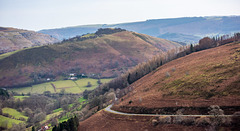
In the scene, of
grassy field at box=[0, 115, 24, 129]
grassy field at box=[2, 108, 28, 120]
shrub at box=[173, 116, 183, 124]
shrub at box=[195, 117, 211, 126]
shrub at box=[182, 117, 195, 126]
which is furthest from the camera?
grassy field at box=[2, 108, 28, 120]

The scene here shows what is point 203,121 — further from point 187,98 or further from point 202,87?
point 202,87

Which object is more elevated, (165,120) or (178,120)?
(178,120)

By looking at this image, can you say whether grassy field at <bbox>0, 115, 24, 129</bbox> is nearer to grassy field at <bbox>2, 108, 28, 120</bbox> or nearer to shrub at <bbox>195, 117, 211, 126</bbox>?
grassy field at <bbox>2, 108, 28, 120</bbox>

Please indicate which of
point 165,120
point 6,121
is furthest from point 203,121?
point 6,121

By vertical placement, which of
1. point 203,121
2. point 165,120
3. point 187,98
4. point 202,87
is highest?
point 202,87

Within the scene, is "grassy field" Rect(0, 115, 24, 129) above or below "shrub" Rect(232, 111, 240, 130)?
below

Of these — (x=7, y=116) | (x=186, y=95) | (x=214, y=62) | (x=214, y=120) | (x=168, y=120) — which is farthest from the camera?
(x=7, y=116)

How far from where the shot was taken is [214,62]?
10538cm

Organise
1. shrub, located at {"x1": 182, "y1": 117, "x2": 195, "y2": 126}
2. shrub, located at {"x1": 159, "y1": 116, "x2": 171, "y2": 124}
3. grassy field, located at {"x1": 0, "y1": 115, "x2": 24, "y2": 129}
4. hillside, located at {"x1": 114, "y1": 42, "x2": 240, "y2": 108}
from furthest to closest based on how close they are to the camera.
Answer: grassy field, located at {"x1": 0, "y1": 115, "x2": 24, "y2": 129}
hillside, located at {"x1": 114, "y1": 42, "x2": 240, "y2": 108}
shrub, located at {"x1": 159, "y1": 116, "x2": 171, "y2": 124}
shrub, located at {"x1": 182, "y1": 117, "x2": 195, "y2": 126}

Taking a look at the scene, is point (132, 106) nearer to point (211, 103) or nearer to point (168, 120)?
point (168, 120)

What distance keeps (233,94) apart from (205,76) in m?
24.4

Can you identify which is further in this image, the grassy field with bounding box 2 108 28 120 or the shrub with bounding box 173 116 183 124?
the grassy field with bounding box 2 108 28 120

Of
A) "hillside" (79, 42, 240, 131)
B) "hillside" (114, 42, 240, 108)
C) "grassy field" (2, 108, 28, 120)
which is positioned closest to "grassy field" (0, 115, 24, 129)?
"grassy field" (2, 108, 28, 120)

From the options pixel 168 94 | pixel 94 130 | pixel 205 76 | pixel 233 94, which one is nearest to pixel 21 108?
pixel 94 130
